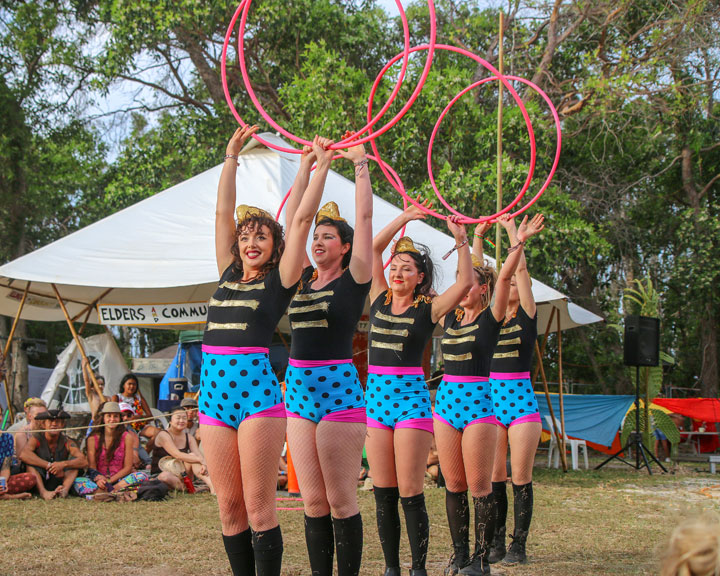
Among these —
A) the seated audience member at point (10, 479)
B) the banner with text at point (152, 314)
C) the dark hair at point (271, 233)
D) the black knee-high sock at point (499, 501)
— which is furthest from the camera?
the banner with text at point (152, 314)

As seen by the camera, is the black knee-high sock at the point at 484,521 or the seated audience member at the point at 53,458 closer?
the black knee-high sock at the point at 484,521

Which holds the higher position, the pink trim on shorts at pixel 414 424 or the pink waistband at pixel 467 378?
the pink waistband at pixel 467 378

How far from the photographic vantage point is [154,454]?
889cm

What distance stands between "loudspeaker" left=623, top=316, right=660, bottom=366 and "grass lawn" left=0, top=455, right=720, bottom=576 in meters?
3.40

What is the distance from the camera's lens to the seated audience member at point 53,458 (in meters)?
8.05

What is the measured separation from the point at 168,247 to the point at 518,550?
19.0ft

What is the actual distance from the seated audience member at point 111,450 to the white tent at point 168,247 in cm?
130

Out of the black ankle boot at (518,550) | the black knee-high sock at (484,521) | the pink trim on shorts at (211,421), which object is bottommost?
the black ankle boot at (518,550)

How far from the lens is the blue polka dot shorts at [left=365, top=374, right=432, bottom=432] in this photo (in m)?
4.22

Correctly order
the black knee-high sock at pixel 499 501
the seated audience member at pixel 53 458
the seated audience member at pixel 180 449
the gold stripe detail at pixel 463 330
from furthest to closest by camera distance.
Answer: the seated audience member at pixel 180 449 → the seated audience member at pixel 53 458 → the black knee-high sock at pixel 499 501 → the gold stripe detail at pixel 463 330

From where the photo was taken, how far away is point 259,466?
3305 millimetres

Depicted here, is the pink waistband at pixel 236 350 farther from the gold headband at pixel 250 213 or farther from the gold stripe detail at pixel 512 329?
the gold stripe detail at pixel 512 329

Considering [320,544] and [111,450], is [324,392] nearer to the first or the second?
[320,544]

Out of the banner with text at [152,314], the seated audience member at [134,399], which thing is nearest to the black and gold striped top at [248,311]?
the banner with text at [152,314]
